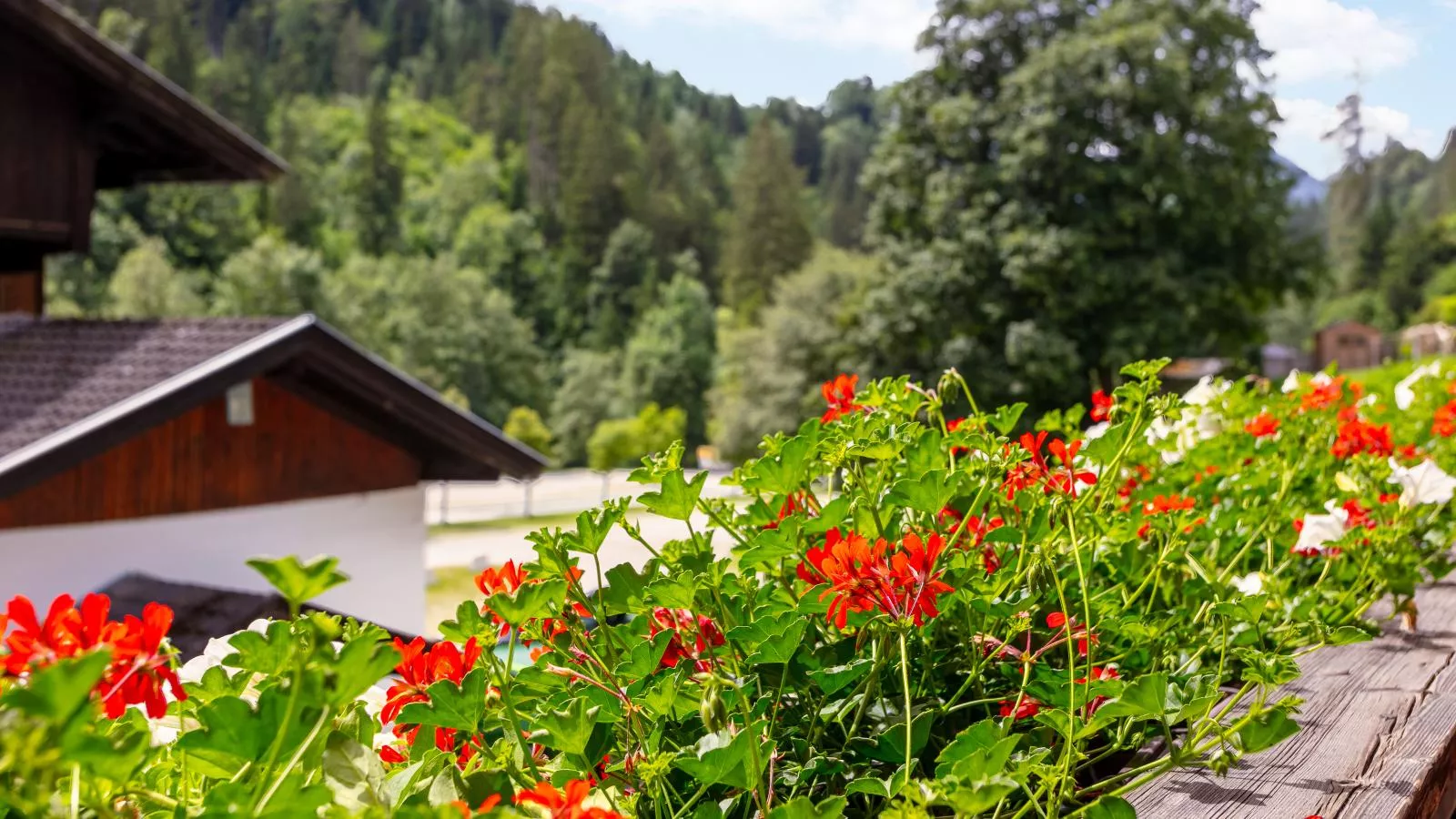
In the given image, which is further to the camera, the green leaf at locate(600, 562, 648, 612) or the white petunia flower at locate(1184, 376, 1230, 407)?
the white petunia flower at locate(1184, 376, 1230, 407)

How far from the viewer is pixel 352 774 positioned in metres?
0.65

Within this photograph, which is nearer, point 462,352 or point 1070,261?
point 1070,261

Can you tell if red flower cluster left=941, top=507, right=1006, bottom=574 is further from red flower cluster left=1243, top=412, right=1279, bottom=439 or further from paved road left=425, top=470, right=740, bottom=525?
paved road left=425, top=470, right=740, bottom=525

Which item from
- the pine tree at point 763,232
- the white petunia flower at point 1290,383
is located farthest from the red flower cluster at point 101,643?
the pine tree at point 763,232

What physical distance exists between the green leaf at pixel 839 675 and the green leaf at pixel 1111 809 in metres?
0.17

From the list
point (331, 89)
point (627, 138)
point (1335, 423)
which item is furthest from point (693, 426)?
point (1335, 423)

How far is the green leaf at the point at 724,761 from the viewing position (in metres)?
0.65

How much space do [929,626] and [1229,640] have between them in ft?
1.11

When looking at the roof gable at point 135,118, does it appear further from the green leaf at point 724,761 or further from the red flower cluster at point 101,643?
the green leaf at point 724,761

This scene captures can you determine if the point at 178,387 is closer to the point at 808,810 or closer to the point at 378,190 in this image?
the point at 808,810

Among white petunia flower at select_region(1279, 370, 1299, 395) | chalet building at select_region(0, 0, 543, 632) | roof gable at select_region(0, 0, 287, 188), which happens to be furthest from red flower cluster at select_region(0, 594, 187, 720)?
roof gable at select_region(0, 0, 287, 188)

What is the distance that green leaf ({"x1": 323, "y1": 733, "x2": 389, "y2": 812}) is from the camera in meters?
0.63

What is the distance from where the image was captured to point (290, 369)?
540 centimetres

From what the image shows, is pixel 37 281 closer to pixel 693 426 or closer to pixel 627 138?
pixel 693 426
